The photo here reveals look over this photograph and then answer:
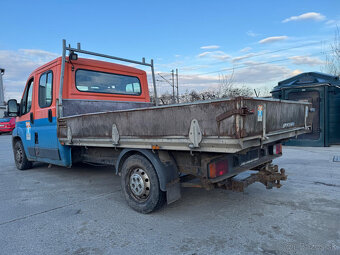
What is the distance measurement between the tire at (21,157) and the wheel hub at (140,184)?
14.5ft

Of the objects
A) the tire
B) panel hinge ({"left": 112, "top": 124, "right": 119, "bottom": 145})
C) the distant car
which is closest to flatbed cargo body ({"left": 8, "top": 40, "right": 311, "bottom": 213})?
panel hinge ({"left": 112, "top": 124, "right": 119, "bottom": 145})

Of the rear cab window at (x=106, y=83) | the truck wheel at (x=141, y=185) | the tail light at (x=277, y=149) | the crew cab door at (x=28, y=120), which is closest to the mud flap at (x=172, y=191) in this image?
the truck wheel at (x=141, y=185)

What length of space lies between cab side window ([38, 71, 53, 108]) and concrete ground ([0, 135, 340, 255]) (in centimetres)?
175

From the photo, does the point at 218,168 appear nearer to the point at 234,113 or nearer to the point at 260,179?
the point at 234,113

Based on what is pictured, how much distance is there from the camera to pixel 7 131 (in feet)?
70.7

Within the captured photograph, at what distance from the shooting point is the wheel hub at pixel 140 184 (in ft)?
12.0

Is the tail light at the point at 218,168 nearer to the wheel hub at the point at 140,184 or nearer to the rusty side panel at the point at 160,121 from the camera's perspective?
the rusty side panel at the point at 160,121

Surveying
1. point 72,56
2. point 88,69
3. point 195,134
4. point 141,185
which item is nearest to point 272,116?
point 195,134

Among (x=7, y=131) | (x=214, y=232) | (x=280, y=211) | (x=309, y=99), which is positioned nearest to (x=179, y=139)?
(x=214, y=232)

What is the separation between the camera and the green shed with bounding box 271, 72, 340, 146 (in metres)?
9.33

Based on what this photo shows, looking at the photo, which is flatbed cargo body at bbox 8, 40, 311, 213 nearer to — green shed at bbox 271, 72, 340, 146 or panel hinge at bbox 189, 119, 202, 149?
panel hinge at bbox 189, 119, 202, 149

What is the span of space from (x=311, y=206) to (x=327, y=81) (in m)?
7.23

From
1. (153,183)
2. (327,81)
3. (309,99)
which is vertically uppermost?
(327,81)

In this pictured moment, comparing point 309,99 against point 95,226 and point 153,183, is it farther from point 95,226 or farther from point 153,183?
point 95,226
